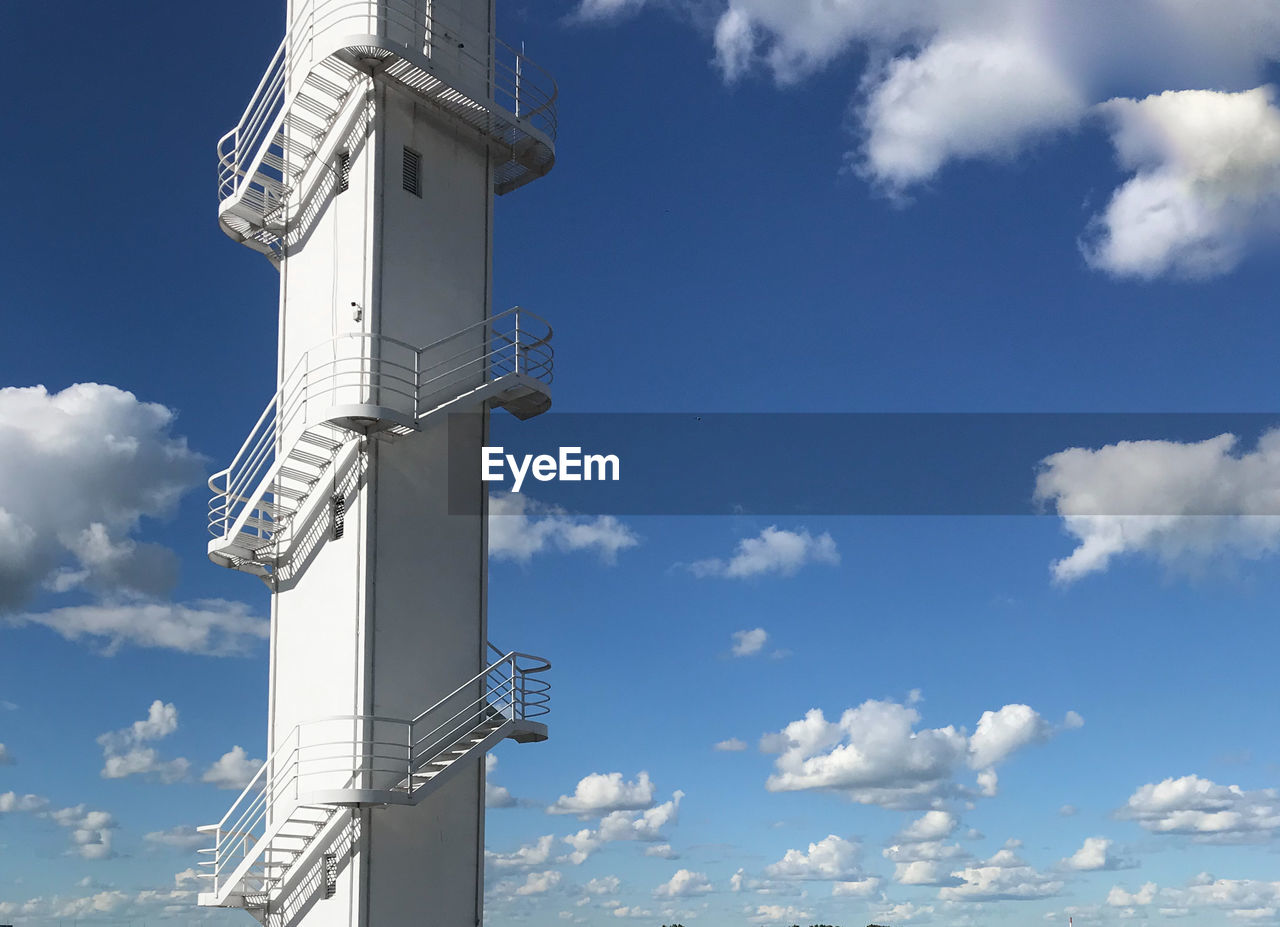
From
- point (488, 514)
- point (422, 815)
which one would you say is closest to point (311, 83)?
point (488, 514)

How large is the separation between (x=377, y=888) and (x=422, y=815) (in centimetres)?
187

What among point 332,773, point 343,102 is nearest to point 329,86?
point 343,102

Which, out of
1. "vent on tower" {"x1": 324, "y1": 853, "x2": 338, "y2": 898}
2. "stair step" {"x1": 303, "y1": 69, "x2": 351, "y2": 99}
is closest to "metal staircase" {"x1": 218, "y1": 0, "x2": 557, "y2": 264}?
"stair step" {"x1": 303, "y1": 69, "x2": 351, "y2": 99}

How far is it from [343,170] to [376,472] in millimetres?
7392

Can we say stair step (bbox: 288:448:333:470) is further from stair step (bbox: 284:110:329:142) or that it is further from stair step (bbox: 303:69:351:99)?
stair step (bbox: 303:69:351:99)

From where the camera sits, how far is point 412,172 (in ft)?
108

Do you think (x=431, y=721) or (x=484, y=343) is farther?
(x=484, y=343)

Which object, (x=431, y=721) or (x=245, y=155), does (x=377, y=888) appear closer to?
(x=431, y=721)

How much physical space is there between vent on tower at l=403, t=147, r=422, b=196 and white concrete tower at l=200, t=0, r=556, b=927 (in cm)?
5

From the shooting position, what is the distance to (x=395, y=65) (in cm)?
3209

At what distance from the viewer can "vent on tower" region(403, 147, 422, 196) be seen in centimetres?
3288

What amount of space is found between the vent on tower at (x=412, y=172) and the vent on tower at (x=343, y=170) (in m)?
1.31

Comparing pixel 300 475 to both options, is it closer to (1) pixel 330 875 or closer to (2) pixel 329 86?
(1) pixel 330 875

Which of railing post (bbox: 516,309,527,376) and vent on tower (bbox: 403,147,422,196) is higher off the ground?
vent on tower (bbox: 403,147,422,196)
